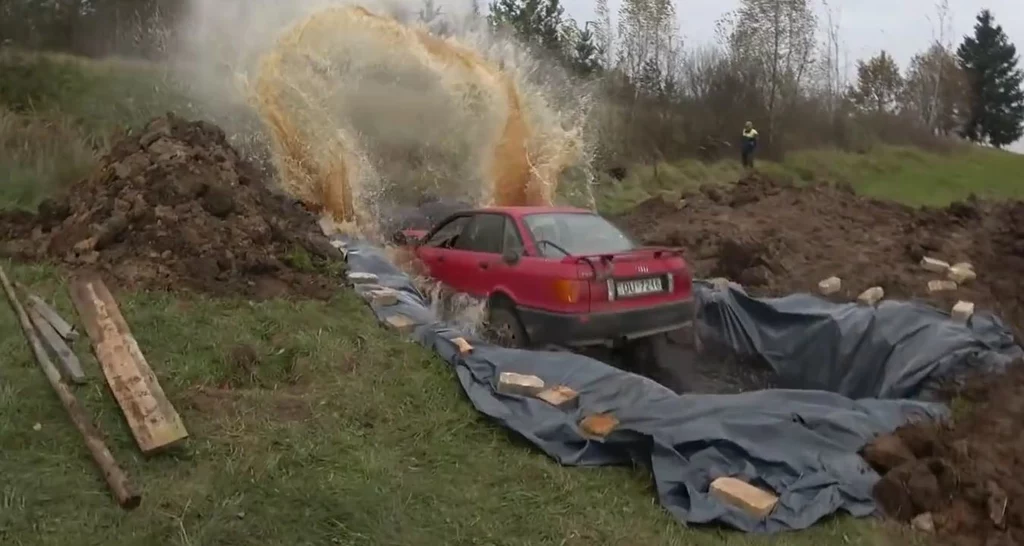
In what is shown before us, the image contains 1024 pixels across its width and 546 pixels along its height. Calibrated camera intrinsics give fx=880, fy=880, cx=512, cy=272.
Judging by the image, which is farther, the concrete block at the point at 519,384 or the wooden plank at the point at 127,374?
the concrete block at the point at 519,384

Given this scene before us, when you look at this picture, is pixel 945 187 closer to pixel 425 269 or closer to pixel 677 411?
pixel 425 269

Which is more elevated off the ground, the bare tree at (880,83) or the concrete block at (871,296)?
the bare tree at (880,83)

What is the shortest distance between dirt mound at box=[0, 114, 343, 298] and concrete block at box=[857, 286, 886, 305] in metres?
4.99

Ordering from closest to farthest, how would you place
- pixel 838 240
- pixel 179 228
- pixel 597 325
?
1. pixel 597 325
2. pixel 179 228
3. pixel 838 240

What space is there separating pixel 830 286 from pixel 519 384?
504 centimetres

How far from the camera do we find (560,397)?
5711 millimetres

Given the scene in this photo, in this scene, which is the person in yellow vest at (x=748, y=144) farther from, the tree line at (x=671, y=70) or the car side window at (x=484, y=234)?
the car side window at (x=484, y=234)

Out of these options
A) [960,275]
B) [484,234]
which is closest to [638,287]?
[484,234]

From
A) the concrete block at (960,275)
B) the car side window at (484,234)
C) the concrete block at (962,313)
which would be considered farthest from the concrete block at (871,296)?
the car side window at (484,234)

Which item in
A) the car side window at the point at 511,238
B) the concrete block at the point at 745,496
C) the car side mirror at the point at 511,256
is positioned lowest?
the concrete block at the point at 745,496

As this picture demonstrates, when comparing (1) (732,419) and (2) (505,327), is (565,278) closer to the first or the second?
(2) (505,327)

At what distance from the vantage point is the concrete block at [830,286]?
945cm

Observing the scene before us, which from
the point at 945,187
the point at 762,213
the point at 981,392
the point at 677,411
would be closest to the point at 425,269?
the point at 677,411

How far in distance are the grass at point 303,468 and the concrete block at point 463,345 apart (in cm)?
23
